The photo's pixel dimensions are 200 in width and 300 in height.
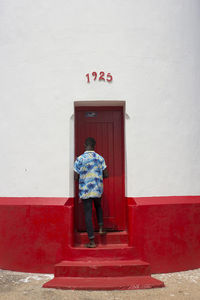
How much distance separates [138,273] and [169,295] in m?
0.65

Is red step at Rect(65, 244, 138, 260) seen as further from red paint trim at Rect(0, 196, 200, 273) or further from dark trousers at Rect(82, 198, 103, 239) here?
dark trousers at Rect(82, 198, 103, 239)

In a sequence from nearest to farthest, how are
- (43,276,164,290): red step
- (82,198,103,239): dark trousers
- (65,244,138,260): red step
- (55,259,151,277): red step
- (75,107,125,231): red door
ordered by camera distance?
(43,276,164,290): red step < (55,259,151,277): red step < (65,244,138,260): red step < (82,198,103,239): dark trousers < (75,107,125,231): red door

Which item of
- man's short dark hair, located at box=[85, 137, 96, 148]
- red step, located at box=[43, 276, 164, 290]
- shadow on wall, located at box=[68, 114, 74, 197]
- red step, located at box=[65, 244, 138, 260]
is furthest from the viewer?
man's short dark hair, located at box=[85, 137, 96, 148]

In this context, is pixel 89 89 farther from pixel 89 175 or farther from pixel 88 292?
pixel 88 292

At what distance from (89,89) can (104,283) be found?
2942 mm

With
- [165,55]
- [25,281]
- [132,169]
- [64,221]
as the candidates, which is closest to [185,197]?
[132,169]

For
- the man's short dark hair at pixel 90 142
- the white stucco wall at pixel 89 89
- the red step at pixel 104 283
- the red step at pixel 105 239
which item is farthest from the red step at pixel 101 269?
the man's short dark hair at pixel 90 142

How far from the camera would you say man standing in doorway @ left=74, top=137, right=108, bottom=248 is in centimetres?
488

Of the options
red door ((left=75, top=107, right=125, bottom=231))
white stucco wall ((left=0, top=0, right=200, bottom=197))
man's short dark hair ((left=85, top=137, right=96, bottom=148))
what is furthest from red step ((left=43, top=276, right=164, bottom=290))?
man's short dark hair ((left=85, top=137, right=96, bottom=148))

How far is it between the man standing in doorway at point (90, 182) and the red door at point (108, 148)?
49cm

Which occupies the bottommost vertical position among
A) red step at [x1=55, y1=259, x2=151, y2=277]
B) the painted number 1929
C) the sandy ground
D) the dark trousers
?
the sandy ground

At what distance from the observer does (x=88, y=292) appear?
409cm

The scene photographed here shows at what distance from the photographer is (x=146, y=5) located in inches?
207

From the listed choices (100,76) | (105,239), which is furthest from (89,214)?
(100,76)
